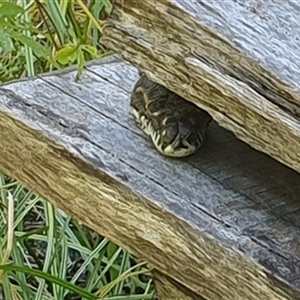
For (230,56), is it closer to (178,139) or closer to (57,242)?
(178,139)

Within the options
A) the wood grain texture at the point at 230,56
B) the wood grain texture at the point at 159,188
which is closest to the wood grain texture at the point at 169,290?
the wood grain texture at the point at 159,188

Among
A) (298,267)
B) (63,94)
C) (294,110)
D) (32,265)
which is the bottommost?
(32,265)

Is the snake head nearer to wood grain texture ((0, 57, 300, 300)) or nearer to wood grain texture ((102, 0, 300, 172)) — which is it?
wood grain texture ((0, 57, 300, 300))

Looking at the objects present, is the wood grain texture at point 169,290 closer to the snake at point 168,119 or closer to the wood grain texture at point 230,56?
the snake at point 168,119

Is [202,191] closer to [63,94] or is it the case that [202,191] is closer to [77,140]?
[77,140]

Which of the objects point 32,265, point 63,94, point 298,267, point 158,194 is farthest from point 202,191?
point 32,265

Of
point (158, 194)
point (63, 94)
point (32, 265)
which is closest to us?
point (158, 194)
